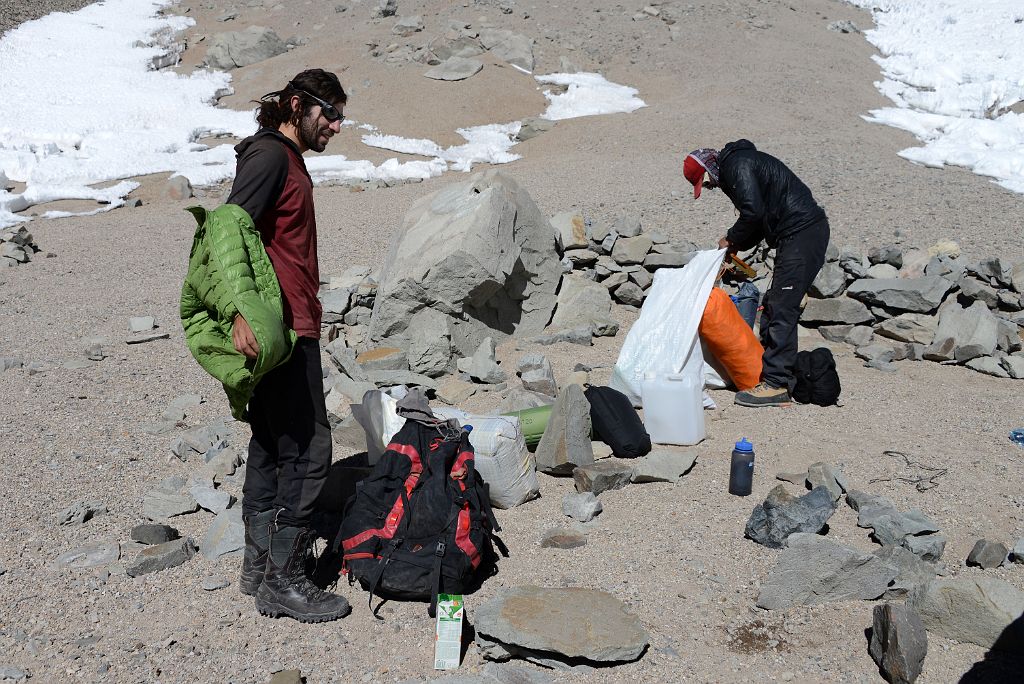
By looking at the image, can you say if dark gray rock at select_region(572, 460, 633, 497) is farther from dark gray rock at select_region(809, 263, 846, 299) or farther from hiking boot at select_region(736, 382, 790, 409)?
dark gray rock at select_region(809, 263, 846, 299)

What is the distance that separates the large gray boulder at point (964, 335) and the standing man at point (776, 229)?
4.48 feet

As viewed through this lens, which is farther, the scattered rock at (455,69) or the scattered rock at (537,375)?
the scattered rock at (455,69)

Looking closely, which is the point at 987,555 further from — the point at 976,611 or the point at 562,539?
the point at 562,539

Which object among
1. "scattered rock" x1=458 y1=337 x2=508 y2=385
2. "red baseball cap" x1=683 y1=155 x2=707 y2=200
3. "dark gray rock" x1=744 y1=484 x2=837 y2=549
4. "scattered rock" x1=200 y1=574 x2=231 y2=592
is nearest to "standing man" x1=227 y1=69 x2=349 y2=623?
"scattered rock" x1=200 y1=574 x2=231 y2=592

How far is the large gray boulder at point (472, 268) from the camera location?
6.34 m

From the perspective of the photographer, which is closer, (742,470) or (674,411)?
(742,470)

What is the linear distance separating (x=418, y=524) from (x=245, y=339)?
110 centimetres

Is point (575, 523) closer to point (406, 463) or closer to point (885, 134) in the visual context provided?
point (406, 463)

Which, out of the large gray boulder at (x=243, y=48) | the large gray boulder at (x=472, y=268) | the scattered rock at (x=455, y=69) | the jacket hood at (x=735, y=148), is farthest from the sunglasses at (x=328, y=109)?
the large gray boulder at (x=243, y=48)

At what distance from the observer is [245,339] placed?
306 centimetres

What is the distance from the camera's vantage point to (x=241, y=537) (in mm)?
4070

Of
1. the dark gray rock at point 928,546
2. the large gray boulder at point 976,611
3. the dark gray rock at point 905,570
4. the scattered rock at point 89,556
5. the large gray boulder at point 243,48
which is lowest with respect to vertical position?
the large gray boulder at point 243,48

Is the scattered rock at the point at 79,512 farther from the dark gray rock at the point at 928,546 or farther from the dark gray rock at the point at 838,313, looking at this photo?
the dark gray rock at the point at 838,313

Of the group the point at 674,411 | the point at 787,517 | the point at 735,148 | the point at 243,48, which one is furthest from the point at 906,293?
the point at 243,48
